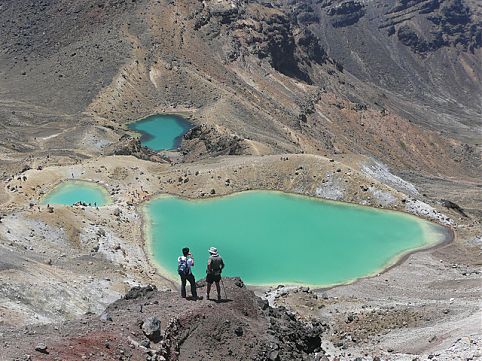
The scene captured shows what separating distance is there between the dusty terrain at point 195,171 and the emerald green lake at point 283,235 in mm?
1494

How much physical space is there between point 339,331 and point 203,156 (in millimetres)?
47039

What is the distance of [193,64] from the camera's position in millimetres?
126625

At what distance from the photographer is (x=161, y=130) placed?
10369cm

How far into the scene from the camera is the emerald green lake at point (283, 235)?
4200cm

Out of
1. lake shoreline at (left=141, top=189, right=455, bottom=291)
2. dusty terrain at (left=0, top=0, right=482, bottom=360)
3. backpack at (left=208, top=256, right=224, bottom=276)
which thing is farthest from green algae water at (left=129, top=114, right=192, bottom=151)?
backpack at (left=208, top=256, right=224, bottom=276)

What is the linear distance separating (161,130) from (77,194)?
50.7 m

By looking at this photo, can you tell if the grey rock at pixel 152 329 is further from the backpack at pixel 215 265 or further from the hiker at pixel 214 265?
the backpack at pixel 215 265

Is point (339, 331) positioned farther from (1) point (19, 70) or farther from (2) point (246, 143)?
(1) point (19, 70)

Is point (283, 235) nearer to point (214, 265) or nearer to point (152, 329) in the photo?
point (214, 265)

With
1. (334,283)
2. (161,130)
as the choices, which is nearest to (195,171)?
(334,283)

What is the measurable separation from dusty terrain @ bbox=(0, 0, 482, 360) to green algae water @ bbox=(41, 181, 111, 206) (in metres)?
1.07

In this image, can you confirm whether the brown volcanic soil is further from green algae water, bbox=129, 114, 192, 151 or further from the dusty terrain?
green algae water, bbox=129, 114, 192, 151

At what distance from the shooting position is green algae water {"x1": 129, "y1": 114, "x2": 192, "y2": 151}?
311 ft

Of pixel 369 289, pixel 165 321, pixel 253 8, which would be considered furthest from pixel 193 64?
pixel 165 321
